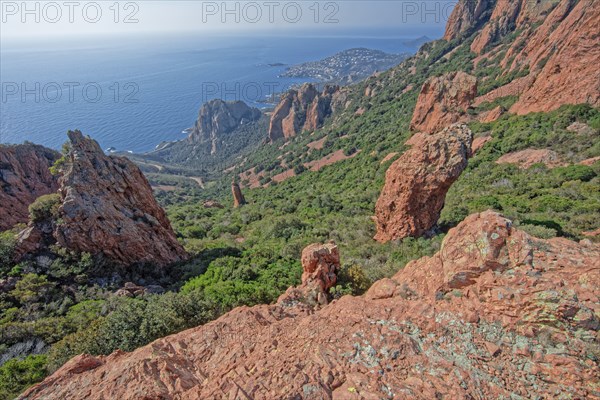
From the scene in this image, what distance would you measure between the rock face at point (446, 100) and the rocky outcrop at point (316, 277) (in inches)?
1353

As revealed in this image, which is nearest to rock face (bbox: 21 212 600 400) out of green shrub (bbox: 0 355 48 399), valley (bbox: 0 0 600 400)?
valley (bbox: 0 0 600 400)

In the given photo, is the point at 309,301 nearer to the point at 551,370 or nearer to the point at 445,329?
the point at 445,329

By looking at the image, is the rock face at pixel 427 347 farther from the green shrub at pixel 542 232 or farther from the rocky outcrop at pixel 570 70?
the rocky outcrop at pixel 570 70

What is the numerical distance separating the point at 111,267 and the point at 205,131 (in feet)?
464

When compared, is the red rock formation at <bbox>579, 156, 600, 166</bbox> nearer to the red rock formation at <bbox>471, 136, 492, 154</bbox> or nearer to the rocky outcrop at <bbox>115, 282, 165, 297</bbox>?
the red rock formation at <bbox>471, 136, 492, 154</bbox>

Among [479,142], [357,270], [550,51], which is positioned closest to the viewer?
[357,270]

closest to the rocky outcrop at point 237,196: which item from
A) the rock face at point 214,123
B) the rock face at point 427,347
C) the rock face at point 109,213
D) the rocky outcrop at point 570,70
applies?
the rock face at point 109,213

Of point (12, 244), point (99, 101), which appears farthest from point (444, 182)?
point (99, 101)

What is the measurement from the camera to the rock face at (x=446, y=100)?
136ft

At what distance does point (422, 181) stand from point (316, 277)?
350 inches

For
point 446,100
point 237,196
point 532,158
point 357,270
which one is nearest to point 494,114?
point 446,100

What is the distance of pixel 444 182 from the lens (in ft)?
54.3

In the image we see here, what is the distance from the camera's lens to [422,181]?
1720 cm

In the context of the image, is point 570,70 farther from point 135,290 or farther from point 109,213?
point 109,213
